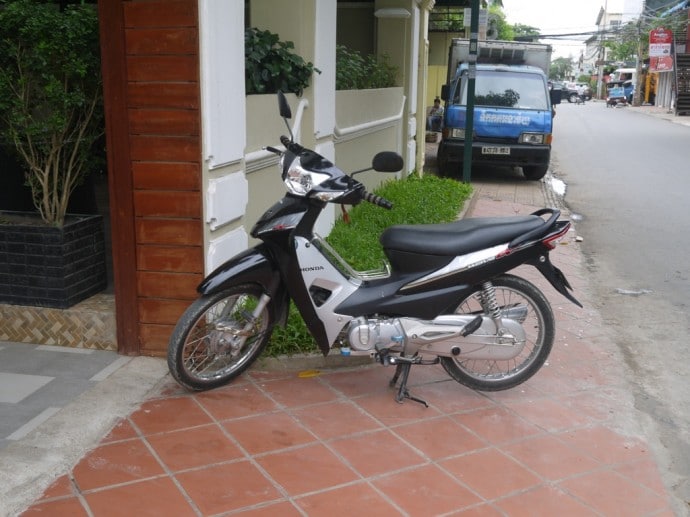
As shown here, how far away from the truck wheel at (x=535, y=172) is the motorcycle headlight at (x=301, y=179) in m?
10.6

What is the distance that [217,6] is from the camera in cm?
421

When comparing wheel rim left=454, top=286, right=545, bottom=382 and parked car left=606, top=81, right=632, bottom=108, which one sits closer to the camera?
wheel rim left=454, top=286, right=545, bottom=382

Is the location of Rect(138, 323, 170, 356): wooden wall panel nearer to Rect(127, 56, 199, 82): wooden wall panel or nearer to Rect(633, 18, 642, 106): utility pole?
Rect(127, 56, 199, 82): wooden wall panel

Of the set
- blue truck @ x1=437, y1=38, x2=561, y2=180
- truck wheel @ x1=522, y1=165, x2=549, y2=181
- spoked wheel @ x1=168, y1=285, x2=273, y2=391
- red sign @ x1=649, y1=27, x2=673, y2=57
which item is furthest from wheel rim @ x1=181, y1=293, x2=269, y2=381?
red sign @ x1=649, y1=27, x2=673, y2=57

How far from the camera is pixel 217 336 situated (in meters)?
4.05

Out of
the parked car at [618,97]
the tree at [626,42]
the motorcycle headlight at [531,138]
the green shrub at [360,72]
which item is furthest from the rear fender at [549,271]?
the tree at [626,42]

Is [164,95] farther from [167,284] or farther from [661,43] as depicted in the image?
[661,43]

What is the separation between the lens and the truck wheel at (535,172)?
45.5ft

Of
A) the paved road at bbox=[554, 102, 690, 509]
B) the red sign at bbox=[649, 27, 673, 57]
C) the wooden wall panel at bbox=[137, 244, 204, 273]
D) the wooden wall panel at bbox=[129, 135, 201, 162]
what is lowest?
the paved road at bbox=[554, 102, 690, 509]

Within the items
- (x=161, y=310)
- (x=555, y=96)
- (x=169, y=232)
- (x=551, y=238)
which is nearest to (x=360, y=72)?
(x=169, y=232)

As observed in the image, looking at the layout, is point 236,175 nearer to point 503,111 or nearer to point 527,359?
point 527,359

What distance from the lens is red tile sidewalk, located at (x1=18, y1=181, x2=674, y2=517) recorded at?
3.14 metres

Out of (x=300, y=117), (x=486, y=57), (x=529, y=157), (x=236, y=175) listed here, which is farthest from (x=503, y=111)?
(x=236, y=175)

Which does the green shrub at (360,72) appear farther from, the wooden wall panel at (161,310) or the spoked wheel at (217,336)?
the spoked wheel at (217,336)
